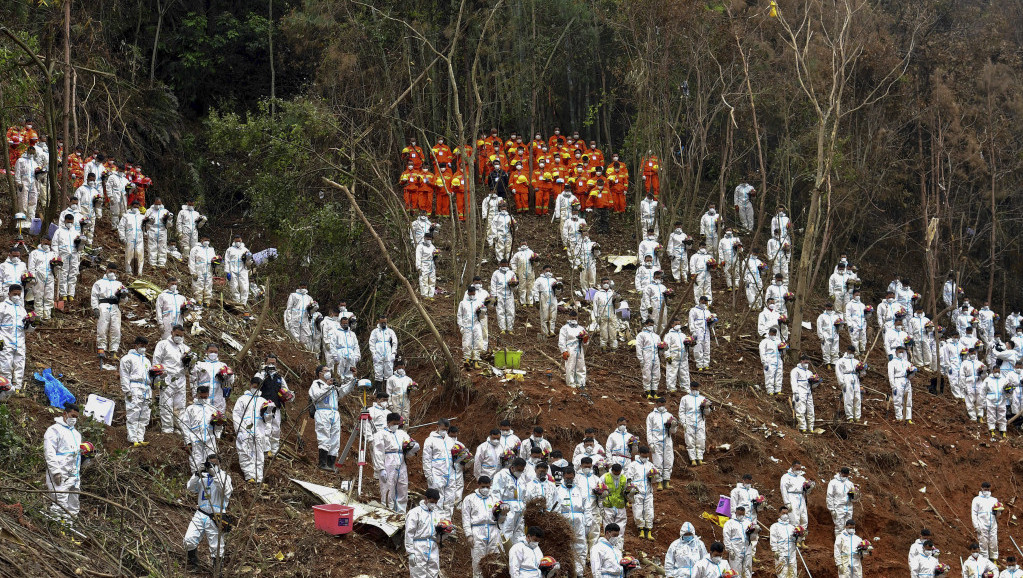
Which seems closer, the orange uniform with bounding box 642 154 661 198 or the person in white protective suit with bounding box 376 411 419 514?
the person in white protective suit with bounding box 376 411 419 514

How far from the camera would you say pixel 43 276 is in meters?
19.0

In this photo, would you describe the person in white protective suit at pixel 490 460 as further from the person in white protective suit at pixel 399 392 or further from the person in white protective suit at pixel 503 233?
the person in white protective suit at pixel 503 233

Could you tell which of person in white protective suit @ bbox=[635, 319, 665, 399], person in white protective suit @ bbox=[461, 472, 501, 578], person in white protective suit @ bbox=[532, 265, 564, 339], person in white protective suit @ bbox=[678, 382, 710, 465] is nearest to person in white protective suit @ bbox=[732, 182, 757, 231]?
person in white protective suit @ bbox=[532, 265, 564, 339]

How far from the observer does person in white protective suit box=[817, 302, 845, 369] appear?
75.7 ft

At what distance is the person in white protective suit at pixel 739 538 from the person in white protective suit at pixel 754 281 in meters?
9.96

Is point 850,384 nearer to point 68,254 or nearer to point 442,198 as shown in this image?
point 442,198

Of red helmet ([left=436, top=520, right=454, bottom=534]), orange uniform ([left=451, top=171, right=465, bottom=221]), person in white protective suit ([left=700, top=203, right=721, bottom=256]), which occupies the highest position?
orange uniform ([left=451, top=171, right=465, bottom=221])

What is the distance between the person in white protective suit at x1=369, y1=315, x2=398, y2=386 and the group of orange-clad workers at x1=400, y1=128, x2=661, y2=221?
768 centimetres

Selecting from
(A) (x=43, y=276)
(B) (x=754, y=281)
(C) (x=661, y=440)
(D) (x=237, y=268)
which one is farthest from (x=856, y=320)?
(A) (x=43, y=276)

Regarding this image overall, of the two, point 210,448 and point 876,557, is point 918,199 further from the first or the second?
point 210,448

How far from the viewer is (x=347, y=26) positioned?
27672 mm

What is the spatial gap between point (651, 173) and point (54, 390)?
1738 centimetres

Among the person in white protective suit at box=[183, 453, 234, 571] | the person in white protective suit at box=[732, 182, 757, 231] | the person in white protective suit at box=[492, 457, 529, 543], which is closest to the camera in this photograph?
the person in white protective suit at box=[183, 453, 234, 571]

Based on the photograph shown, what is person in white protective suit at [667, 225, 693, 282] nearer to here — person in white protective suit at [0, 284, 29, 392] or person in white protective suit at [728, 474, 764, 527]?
person in white protective suit at [728, 474, 764, 527]
